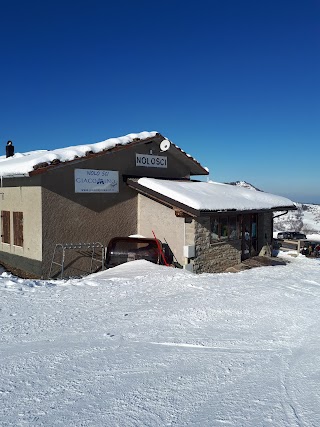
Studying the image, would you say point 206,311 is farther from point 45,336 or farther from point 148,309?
point 45,336

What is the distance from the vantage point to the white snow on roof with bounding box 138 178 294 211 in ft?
37.0

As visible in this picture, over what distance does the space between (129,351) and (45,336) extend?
4.24 feet

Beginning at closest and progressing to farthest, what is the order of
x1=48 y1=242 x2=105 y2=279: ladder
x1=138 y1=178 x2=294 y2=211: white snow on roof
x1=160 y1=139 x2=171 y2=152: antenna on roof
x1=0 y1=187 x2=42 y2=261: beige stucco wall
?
1. x1=0 y1=187 x2=42 y2=261: beige stucco wall
2. x1=48 y1=242 x2=105 y2=279: ladder
3. x1=138 y1=178 x2=294 y2=211: white snow on roof
4. x1=160 y1=139 x2=171 y2=152: antenna on roof

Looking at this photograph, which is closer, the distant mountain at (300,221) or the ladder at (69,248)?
the ladder at (69,248)

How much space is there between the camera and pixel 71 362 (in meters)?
4.31

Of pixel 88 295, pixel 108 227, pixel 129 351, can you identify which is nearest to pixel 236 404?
pixel 129 351

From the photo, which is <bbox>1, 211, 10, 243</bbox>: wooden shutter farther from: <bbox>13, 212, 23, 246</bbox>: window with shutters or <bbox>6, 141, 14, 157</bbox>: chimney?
<bbox>6, 141, 14, 157</bbox>: chimney

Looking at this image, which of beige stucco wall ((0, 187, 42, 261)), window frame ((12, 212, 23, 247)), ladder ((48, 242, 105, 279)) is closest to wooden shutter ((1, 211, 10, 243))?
beige stucco wall ((0, 187, 42, 261))

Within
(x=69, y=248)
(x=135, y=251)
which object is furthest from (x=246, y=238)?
(x=69, y=248)

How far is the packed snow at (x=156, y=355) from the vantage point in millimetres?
3355

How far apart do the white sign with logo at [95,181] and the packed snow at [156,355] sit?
3.99 meters

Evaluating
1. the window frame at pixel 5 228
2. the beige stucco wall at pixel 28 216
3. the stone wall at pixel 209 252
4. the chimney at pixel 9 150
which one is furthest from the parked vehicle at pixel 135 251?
the chimney at pixel 9 150

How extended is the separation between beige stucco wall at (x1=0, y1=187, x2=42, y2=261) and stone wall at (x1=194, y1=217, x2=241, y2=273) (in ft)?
15.9

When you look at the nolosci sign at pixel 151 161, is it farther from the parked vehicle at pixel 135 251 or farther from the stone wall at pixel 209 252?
the stone wall at pixel 209 252
